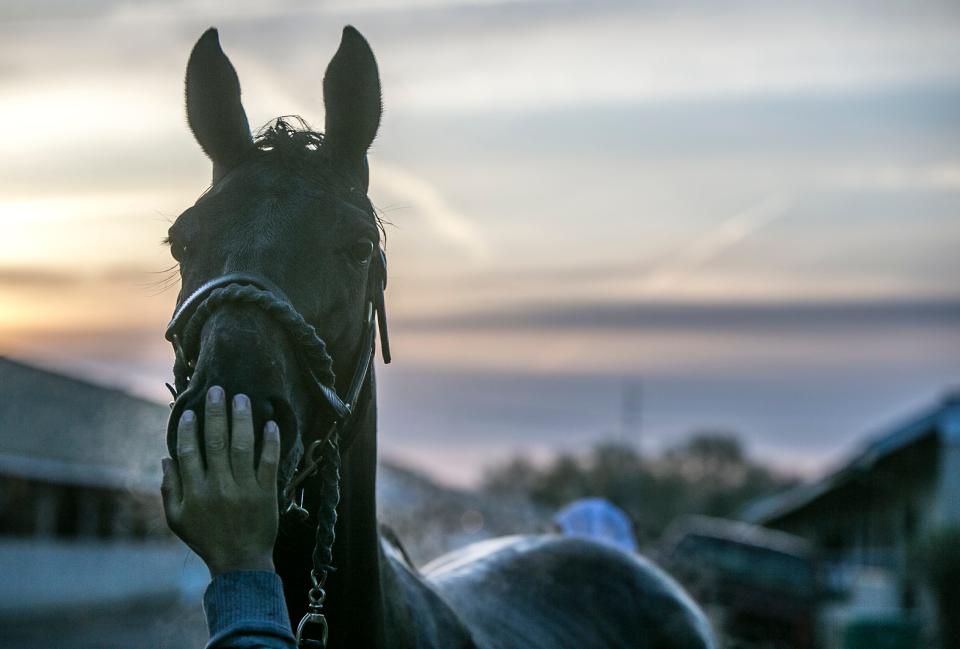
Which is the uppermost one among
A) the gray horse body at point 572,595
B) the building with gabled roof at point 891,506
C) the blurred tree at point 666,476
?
the gray horse body at point 572,595

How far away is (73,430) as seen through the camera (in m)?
29.5

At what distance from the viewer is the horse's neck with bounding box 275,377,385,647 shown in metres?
3.04

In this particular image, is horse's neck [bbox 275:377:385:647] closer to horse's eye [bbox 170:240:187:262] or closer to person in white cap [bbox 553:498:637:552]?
horse's eye [bbox 170:240:187:262]

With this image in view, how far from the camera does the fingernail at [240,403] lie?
245 centimetres

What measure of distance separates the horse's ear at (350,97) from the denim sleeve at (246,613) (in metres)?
1.23

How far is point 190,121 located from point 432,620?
1.51 m

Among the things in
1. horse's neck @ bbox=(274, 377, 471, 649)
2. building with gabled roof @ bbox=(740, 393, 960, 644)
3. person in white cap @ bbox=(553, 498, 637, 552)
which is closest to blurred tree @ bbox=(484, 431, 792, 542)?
building with gabled roof @ bbox=(740, 393, 960, 644)

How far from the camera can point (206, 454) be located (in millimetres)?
2461

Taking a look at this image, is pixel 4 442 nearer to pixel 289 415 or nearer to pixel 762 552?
pixel 762 552

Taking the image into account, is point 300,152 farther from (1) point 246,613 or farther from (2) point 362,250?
(1) point 246,613

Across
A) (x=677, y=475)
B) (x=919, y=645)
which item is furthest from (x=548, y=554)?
(x=677, y=475)

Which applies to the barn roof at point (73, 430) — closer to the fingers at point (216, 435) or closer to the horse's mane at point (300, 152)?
the horse's mane at point (300, 152)

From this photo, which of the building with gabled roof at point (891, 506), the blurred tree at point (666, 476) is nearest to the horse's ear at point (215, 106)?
the building with gabled roof at point (891, 506)

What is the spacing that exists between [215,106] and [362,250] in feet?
2.10
